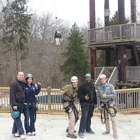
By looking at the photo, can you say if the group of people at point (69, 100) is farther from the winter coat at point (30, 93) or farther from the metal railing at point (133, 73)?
the metal railing at point (133, 73)

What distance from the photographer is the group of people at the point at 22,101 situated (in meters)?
5.63

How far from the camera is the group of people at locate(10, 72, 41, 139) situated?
5.63 meters

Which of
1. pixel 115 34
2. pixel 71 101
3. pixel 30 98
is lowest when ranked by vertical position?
pixel 71 101

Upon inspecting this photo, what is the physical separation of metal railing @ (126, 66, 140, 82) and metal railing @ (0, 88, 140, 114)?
554cm

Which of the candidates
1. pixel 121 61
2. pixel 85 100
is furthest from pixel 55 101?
pixel 121 61

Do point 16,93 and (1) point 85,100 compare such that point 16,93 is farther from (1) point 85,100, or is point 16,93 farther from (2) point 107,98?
(2) point 107,98

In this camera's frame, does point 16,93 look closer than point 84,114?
Yes

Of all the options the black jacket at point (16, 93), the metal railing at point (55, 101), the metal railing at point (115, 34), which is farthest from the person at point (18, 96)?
the metal railing at point (115, 34)

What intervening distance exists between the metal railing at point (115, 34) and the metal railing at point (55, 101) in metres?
5.65

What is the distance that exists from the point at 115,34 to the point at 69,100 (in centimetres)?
1068

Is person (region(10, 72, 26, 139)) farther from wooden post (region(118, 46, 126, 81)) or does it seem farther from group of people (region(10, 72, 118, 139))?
wooden post (region(118, 46, 126, 81))

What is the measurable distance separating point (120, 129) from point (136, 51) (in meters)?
10.8

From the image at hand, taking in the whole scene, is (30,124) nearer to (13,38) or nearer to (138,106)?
(138,106)

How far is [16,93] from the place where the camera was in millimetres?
5656
